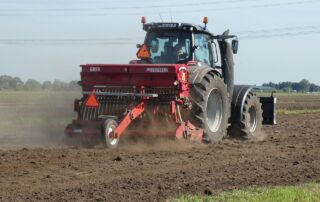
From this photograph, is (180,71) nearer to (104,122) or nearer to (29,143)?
(104,122)

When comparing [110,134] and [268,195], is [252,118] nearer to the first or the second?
[110,134]

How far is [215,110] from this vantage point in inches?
513

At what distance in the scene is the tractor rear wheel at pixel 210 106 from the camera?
12.1 m

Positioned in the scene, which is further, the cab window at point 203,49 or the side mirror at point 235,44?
the side mirror at point 235,44

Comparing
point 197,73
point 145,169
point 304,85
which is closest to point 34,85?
point 197,73

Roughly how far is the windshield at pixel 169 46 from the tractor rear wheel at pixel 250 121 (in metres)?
2.19

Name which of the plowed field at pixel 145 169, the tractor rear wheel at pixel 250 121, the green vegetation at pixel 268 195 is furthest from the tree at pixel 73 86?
the green vegetation at pixel 268 195

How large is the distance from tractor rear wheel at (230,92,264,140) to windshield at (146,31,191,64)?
7.19 ft

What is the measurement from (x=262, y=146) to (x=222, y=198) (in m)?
5.74

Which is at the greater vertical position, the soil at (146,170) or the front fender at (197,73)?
the front fender at (197,73)

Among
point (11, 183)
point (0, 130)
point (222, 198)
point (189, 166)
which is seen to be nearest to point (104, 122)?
point (189, 166)

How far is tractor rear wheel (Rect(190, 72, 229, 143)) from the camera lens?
12102 mm

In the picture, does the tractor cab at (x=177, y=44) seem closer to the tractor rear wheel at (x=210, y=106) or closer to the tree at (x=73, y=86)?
the tractor rear wheel at (x=210, y=106)

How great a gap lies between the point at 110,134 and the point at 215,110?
296cm
